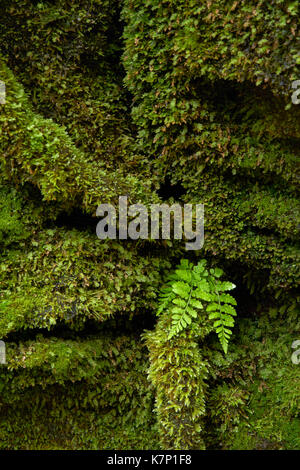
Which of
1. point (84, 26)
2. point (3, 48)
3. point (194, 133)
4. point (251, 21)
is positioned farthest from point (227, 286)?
point (3, 48)

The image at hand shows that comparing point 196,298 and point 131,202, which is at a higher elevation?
point 131,202

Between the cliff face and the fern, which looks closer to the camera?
the cliff face

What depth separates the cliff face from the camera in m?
3.33

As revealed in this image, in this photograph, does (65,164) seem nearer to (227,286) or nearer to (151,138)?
(151,138)

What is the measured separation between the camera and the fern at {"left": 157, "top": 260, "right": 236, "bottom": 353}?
347cm

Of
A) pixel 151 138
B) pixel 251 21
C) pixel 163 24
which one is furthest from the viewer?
pixel 151 138

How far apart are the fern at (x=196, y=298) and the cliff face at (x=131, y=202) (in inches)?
5.3

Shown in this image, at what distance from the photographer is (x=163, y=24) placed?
10.9 ft

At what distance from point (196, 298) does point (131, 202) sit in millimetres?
1134

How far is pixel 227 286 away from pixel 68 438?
2325mm

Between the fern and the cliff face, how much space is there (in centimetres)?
14

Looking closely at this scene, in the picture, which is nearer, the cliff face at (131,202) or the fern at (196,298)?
the cliff face at (131,202)

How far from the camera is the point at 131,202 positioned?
11.9 feet

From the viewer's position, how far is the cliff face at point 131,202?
3330 millimetres
